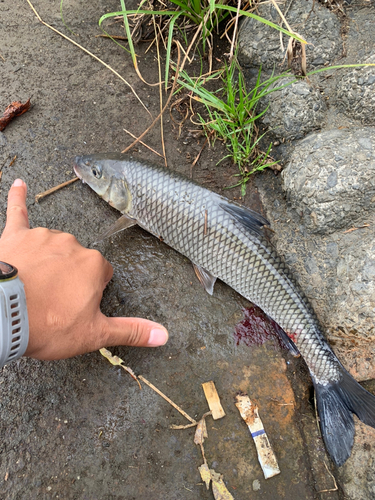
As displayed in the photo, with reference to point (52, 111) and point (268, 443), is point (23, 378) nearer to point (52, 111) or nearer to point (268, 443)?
point (268, 443)

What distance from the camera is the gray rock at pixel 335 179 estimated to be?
236cm

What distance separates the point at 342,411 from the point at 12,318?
82.9 inches

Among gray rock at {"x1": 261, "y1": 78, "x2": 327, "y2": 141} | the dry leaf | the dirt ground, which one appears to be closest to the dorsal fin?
the dirt ground

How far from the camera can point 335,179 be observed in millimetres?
2400

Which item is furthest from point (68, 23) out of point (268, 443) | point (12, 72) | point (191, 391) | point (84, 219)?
point (268, 443)

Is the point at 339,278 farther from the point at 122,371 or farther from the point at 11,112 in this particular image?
the point at 11,112

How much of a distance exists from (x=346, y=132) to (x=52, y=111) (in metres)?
2.39

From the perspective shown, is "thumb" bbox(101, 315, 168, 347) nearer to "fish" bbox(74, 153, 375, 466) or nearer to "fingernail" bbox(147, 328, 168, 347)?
"fingernail" bbox(147, 328, 168, 347)

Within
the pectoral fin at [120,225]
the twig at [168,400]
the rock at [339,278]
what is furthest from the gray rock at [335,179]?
the twig at [168,400]

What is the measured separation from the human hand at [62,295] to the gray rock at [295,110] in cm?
179

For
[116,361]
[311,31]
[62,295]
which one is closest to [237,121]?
[311,31]

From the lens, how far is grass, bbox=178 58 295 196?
9.22ft

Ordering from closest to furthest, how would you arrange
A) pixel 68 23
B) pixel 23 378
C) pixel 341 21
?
pixel 23 378 < pixel 341 21 < pixel 68 23

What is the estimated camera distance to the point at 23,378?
7.41 ft
